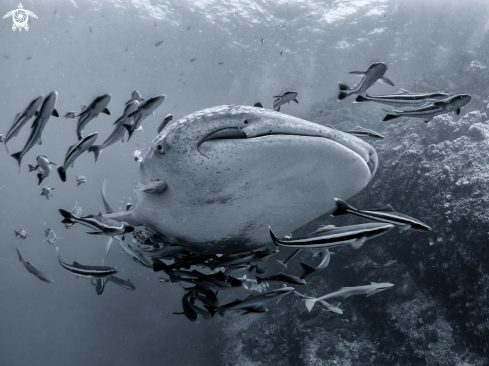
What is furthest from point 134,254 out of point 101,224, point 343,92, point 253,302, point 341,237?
point 343,92

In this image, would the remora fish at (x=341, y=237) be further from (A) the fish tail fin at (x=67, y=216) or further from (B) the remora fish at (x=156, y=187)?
(A) the fish tail fin at (x=67, y=216)

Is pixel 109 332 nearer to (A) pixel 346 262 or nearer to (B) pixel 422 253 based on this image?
(A) pixel 346 262

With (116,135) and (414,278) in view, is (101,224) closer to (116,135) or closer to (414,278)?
(116,135)

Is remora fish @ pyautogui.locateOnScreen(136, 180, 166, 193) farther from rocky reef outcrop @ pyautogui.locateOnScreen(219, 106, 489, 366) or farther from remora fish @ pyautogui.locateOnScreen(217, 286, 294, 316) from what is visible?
rocky reef outcrop @ pyautogui.locateOnScreen(219, 106, 489, 366)

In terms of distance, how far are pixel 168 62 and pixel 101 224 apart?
31.1 m

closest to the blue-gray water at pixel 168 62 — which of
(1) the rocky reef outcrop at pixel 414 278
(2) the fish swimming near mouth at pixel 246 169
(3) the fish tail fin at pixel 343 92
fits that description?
(1) the rocky reef outcrop at pixel 414 278

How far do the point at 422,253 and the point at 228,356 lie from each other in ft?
25.6

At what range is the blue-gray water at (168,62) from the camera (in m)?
19.8

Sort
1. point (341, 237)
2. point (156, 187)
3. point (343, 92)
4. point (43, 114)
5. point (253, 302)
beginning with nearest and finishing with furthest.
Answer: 1. point (156, 187)
2. point (341, 237)
3. point (253, 302)
4. point (43, 114)
5. point (343, 92)

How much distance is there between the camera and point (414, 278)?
25.6 feet

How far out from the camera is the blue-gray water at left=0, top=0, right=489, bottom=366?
19.8 m

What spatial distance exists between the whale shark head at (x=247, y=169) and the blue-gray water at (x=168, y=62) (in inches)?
537

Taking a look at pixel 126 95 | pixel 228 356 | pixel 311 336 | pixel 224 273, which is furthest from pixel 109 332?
pixel 126 95

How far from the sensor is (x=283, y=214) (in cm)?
192
